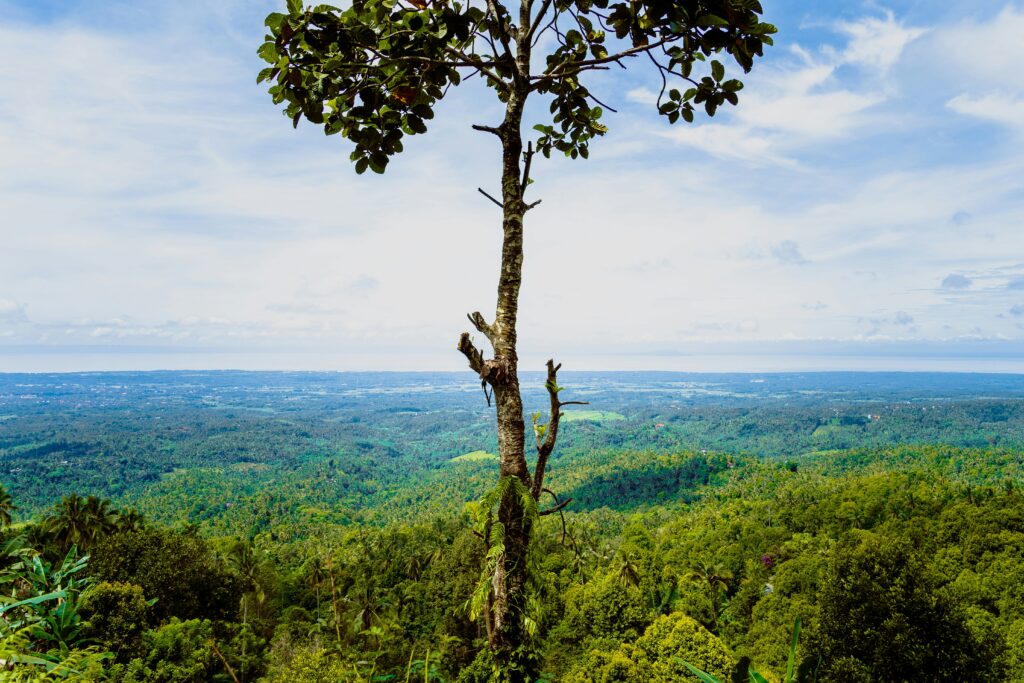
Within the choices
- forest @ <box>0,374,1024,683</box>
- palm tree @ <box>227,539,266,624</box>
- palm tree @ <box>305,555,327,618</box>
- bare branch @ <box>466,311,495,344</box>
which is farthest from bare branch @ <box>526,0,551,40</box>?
palm tree @ <box>305,555,327,618</box>

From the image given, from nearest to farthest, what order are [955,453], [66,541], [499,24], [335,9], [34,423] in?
[335,9] < [499,24] < [66,541] < [955,453] < [34,423]

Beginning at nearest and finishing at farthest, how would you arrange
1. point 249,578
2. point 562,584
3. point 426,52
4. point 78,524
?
point 426,52
point 78,524
point 249,578
point 562,584

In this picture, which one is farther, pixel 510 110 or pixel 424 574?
pixel 424 574

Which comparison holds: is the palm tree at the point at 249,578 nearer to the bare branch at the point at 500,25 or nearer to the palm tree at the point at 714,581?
the palm tree at the point at 714,581

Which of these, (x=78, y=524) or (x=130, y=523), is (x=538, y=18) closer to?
(x=78, y=524)

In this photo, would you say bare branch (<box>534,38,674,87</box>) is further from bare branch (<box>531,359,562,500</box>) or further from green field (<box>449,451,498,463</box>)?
green field (<box>449,451,498,463</box>)

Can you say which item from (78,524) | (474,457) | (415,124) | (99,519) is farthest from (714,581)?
(474,457)

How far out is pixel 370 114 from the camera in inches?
107

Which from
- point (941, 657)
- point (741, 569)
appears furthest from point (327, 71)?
point (741, 569)

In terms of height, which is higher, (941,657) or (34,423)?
(941,657)

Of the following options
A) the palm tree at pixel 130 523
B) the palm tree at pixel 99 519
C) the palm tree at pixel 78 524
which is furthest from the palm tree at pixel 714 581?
the palm tree at pixel 78 524

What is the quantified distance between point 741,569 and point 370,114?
4618 centimetres

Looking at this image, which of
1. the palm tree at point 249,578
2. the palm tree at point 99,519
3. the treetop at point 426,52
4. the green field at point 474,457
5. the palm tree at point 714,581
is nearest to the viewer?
the treetop at point 426,52

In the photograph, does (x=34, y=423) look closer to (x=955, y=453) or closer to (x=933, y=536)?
(x=933, y=536)
